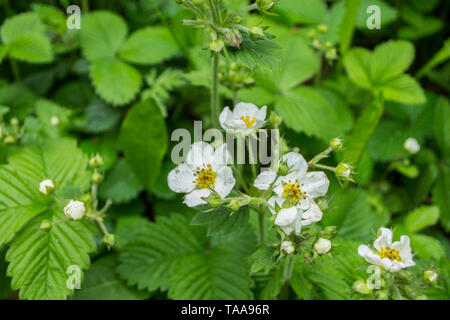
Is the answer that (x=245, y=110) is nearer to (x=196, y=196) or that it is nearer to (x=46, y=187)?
(x=196, y=196)

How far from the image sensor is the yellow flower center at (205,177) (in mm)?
1640

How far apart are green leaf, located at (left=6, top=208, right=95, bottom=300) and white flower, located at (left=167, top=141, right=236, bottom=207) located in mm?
531

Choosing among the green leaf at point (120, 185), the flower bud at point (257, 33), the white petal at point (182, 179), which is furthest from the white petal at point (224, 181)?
the green leaf at point (120, 185)

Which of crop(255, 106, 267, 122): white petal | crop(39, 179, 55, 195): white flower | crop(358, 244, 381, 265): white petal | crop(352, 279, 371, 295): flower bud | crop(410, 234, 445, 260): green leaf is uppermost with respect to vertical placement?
crop(255, 106, 267, 122): white petal

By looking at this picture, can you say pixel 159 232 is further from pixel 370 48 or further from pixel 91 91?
pixel 370 48

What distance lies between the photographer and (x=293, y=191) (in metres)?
1.59

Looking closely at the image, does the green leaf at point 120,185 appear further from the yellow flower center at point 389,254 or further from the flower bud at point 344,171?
the yellow flower center at point 389,254

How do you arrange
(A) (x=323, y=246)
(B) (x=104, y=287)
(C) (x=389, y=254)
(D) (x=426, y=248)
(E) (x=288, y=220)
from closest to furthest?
1. (E) (x=288, y=220)
2. (A) (x=323, y=246)
3. (C) (x=389, y=254)
4. (B) (x=104, y=287)
5. (D) (x=426, y=248)

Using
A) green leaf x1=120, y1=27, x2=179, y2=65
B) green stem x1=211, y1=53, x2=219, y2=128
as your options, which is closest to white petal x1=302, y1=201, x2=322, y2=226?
green stem x1=211, y1=53, x2=219, y2=128

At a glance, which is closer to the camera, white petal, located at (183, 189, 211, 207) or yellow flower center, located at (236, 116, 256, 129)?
white petal, located at (183, 189, 211, 207)

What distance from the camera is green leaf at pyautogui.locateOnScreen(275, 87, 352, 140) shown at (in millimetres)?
2477

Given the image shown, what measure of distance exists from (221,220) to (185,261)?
62cm

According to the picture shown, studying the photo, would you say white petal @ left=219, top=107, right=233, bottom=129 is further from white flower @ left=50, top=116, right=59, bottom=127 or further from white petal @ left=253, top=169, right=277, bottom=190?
white flower @ left=50, top=116, right=59, bottom=127

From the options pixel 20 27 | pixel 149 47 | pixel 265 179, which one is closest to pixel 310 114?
pixel 265 179
